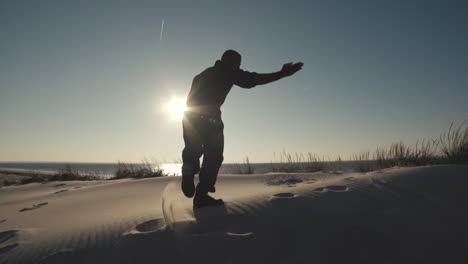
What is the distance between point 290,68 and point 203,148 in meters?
1.20

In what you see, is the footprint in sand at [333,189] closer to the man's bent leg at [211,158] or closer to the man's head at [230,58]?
the man's bent leg at [211,158]

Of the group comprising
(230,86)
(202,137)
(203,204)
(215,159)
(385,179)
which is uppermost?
(230,86)

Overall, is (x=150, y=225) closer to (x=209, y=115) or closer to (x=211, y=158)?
(x=211, y=158)

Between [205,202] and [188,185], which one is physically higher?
[188,185]

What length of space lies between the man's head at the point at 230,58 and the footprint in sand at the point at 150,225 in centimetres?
155

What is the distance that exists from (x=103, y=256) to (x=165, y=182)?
334cm

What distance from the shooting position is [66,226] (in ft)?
6.09

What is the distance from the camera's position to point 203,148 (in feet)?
7.89

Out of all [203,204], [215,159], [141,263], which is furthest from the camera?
[215,159]

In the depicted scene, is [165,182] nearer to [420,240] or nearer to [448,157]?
[420,240]

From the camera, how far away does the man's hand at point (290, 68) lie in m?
2.49

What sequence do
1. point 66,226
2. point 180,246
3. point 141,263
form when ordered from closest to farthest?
point 141,263 → point 180,246 → point 66,226

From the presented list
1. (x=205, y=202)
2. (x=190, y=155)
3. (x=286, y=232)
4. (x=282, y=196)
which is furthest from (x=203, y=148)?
(x=286, y=232)

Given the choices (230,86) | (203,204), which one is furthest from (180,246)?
(230,86)
